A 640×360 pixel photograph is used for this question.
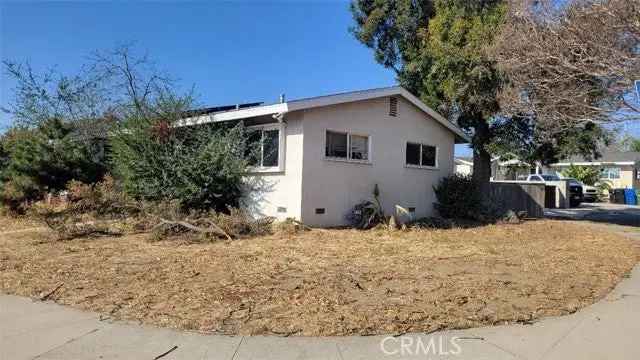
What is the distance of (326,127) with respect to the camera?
1169cm

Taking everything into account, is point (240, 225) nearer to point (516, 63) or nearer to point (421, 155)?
point (421, 155)

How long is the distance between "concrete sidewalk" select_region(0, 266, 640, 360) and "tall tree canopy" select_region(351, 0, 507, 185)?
10691 millimetres

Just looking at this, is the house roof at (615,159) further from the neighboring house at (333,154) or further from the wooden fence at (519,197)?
the neighboring house at (333,154)

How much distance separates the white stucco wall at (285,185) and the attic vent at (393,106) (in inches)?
139

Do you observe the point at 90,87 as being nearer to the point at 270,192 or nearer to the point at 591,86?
the point at 270,192

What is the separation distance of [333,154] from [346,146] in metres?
0.58

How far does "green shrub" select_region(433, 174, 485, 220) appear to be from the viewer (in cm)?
1457

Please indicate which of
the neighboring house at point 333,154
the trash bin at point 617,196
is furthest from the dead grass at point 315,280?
the trash bin at point 617,196

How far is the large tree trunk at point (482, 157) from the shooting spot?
53.9ft

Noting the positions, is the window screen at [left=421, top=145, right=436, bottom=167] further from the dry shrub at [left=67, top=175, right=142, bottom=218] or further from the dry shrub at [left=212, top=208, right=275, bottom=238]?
the dry shrub at [left=67, top=175, right=142, bottom=218]

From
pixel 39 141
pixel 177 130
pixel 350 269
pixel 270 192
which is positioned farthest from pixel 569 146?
pixel 39 141

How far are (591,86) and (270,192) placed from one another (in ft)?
30.0

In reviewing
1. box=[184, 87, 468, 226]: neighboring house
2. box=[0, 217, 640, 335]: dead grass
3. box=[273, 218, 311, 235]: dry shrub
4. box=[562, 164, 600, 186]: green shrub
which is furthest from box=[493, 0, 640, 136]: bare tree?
box=[562, 164, 600, 186]: green shrub

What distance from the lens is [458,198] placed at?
14.6 metres
